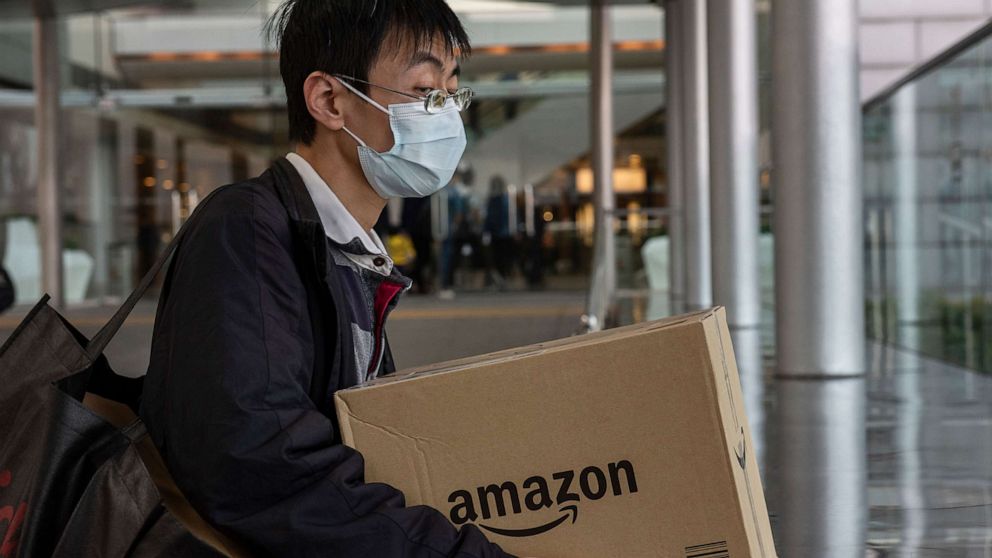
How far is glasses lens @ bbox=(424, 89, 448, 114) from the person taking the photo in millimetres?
1962

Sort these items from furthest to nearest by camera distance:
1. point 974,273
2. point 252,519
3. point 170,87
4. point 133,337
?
point 170,87
point 133,337
point 974,273
point 252,519

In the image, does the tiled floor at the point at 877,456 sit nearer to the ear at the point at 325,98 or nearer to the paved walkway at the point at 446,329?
the ear at the point at 325,98

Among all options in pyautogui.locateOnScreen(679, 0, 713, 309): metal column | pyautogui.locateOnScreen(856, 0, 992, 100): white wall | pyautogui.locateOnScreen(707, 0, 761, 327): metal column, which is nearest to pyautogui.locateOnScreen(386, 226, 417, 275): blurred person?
pyautogui.locateOnScreen(679, 0, 713, 309): metal column

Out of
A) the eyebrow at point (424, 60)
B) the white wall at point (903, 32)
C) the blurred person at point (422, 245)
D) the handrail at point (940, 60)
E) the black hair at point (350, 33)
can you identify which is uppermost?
the white wall at point (903, 32)

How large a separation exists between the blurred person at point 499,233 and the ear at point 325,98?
63.0ft

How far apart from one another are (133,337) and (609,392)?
12250mm

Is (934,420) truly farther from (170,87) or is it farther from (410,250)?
(170,87)

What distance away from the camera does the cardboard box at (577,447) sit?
1654mm

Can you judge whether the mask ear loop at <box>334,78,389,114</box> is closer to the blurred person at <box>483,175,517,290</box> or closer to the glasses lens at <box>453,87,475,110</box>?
the glasses lens at <box>453,87,475,110</box>

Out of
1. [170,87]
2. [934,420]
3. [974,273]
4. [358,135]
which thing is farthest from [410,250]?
[358,135]

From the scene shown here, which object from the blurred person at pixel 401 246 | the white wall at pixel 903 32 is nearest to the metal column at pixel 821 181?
the white wall at pixel 903 32

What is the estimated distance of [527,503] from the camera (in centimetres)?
170

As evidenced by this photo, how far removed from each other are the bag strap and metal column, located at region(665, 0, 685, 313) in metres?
14.4

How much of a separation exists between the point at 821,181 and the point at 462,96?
6432mm
